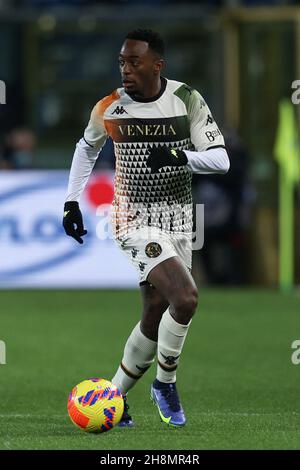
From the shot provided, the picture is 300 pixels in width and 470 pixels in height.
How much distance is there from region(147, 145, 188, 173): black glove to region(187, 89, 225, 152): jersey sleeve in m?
0.31

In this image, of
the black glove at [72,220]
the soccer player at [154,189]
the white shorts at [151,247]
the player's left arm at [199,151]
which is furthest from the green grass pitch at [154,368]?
the player's left arm at [199,151]

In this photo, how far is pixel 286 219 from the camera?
19.9 m

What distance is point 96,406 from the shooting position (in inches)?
300

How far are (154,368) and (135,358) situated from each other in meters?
3.42

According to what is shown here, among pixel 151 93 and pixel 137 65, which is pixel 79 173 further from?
pixel 137 65

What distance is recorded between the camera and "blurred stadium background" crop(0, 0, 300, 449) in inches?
696

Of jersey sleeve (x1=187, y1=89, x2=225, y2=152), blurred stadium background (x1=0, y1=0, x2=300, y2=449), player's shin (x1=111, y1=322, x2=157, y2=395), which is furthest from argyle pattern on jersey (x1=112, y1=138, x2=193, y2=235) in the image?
blurred stadium background (x1=0, y1=0, x2=300, y2=449)

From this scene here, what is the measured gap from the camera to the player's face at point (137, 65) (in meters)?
8.01

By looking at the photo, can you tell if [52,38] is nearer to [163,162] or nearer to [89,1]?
[89,1]

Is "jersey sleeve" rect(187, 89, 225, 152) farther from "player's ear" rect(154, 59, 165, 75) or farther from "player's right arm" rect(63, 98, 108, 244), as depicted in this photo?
"player's right arm" rect(63, 98, 108, 244)

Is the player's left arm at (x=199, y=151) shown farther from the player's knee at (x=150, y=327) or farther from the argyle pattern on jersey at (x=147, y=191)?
the player's knee at (x=150, y=327)
